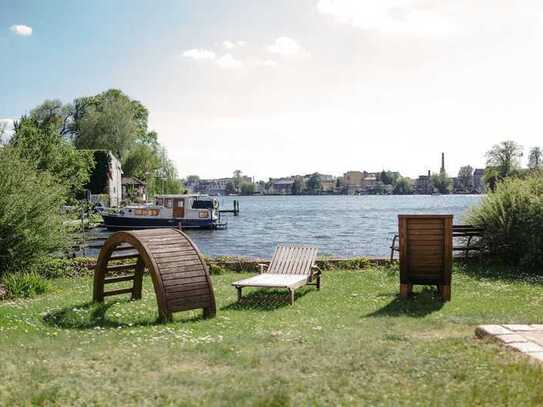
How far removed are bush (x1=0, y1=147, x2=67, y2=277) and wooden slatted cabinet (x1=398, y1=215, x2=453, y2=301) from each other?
7721mm

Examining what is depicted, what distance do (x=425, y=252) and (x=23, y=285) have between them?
25.5ft

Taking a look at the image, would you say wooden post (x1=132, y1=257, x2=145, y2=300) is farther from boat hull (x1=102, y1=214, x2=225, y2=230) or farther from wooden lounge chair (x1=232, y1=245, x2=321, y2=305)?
boat hull (x1=102, y1=214, x2=225, y2=230)

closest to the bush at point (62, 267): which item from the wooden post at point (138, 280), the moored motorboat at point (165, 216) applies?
the wooden post at point (138, 280)

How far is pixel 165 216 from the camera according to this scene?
4475 centimetres

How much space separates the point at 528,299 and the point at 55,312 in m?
7.83

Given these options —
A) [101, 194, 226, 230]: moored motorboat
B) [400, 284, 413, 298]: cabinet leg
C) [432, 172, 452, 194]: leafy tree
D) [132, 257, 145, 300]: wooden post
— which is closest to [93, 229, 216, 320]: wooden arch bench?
[132, 257, 145, 300]: wooden post

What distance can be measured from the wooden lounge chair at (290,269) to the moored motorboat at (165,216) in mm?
31882

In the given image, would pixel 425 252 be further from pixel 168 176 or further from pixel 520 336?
pixel 168 176

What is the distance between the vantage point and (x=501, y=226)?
14422 mm

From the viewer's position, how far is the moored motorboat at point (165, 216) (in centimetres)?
4431

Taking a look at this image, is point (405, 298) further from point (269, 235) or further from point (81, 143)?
point (81, 143)

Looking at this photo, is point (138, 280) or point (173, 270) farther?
point (138, 280)

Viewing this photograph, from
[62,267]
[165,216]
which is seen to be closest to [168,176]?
[165,216]

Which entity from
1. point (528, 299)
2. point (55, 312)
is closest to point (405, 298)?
point (528, 299)
